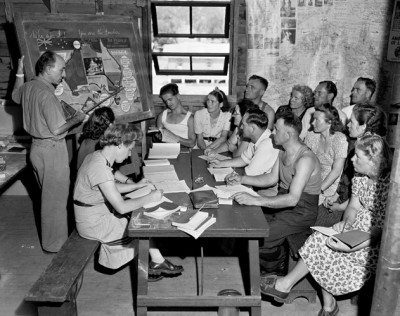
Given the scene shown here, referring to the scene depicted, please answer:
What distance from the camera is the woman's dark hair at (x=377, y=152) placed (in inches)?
171

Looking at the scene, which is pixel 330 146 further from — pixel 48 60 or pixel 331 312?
pixel 48 60

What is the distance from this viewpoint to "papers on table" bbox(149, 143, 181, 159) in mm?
5782

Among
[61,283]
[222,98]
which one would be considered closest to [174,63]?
[222,98]

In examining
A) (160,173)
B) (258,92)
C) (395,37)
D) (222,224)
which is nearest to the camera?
(222,224)

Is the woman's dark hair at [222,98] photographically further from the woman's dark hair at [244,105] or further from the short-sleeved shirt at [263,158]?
the short-sleeved shirt at [263,158]

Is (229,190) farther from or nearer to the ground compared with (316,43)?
nearer to the ground

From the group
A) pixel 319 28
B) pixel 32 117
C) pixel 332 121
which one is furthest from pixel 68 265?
pixel 319 28

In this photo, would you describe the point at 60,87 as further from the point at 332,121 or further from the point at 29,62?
the point at 332,121

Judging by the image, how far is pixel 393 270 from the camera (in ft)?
10.5

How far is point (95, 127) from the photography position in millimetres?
5324

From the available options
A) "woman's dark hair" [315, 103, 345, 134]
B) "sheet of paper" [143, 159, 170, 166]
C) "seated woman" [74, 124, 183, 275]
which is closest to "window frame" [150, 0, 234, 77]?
"woman's dark hair" [315, 103, 345, 134]

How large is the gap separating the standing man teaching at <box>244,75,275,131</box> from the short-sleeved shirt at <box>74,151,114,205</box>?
285 centimetres

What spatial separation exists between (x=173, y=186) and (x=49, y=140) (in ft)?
4.75

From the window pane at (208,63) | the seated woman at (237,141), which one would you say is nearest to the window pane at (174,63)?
the window pane at (208,63)
